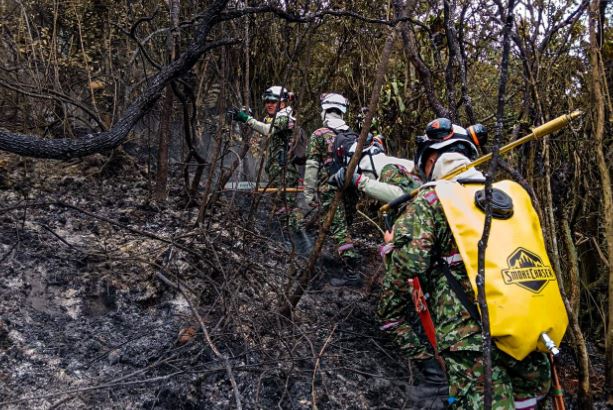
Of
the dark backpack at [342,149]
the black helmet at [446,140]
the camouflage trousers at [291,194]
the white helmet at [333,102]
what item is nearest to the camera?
the black helmet at [446,140]

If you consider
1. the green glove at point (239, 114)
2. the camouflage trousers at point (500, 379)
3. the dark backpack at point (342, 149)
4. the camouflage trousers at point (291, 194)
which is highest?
the green glove at point (239, 114)

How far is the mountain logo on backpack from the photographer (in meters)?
2.21

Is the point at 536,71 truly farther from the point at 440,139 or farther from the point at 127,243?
→ the point at 127,243

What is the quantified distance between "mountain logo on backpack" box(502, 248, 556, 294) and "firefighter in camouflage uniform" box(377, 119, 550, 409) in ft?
0.73

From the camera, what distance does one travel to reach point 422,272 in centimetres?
249

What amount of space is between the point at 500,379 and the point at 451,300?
A: 1.24 ft

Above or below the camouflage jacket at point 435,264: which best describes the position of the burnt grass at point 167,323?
below

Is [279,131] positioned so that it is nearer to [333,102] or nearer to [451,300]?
[333,102]

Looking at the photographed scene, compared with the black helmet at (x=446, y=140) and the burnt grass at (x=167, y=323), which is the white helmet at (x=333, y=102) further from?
the black helmet at (x=446, y=140)

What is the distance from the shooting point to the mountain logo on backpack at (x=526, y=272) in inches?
87.1

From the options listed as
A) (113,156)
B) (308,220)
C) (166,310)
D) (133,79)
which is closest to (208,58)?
(133,79)

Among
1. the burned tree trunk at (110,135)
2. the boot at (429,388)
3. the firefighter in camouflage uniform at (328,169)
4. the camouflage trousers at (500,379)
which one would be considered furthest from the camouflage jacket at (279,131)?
the camouflage trousers at (500,379)

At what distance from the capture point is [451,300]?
2438 millimetres

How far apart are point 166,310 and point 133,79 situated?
→ 2.93 meters
